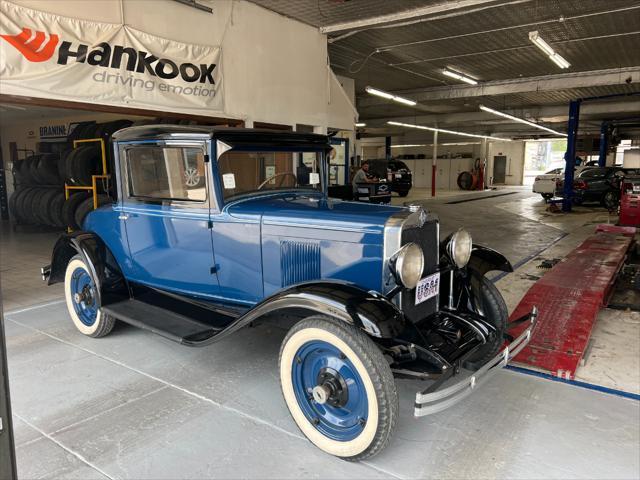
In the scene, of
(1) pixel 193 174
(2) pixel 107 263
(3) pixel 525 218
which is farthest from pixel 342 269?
(3) pixel 525 218

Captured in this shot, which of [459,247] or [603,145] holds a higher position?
[603,145]

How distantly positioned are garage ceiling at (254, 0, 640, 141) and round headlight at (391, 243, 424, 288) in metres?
5.88

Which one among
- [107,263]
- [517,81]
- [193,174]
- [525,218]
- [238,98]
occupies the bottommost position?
[525,218]

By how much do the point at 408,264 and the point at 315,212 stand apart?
0.71m

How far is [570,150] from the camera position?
13820 millimetres

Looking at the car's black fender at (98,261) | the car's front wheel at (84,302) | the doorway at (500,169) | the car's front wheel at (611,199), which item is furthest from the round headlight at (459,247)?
the doorway at (500,169)

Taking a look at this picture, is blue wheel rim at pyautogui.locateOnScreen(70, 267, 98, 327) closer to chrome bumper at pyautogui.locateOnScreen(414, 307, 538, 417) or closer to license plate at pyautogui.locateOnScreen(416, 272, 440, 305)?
license plate at pyautogui.locateOnScreen(416, 272, 440, 305)

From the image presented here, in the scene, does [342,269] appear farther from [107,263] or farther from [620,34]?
[620,34]

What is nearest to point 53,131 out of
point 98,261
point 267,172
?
point 98,261

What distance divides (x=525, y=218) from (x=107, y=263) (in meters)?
11.7

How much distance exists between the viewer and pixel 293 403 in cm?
250

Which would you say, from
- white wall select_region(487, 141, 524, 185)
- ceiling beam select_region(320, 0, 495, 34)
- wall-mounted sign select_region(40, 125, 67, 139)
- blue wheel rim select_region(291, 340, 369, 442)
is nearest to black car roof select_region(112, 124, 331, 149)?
blue wheel rim select_region(291, 340, 369, 442)

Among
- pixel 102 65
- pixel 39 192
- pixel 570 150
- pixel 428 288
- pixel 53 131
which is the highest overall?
pixel 102 65

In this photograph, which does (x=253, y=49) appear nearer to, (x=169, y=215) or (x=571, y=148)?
(x=169, y=215)
